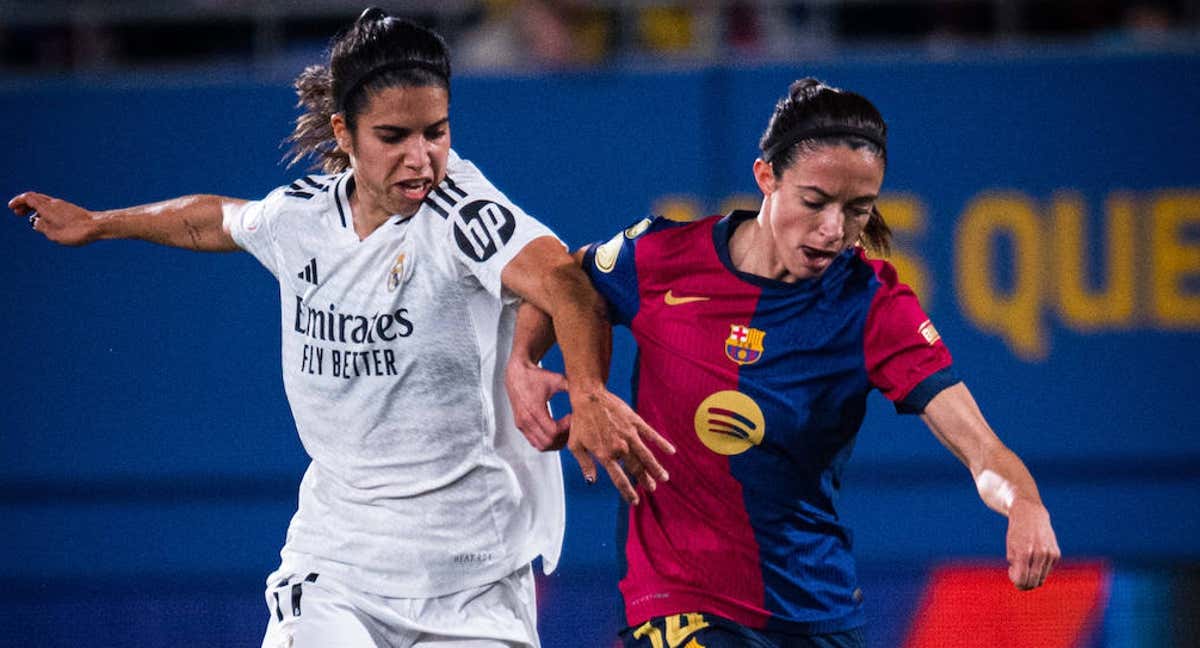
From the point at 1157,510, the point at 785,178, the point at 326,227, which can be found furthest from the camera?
the point at 1157,510

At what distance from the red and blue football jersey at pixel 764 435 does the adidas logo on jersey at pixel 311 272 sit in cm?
80

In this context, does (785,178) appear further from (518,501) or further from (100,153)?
(100,153)

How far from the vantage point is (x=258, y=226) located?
3543 mm

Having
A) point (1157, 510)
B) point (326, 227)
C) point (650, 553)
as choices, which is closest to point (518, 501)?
point (650, 553)

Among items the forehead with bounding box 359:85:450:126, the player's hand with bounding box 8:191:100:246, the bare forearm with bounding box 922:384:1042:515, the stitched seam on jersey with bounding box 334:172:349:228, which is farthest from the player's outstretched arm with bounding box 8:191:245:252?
the bare forearm with bounding box 922:384:1042:515

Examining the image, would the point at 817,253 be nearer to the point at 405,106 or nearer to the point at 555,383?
the point at 555,383

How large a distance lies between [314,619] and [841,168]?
147cm

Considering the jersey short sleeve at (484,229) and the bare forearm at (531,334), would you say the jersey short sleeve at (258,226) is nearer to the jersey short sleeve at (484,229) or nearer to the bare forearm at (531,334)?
the jersey short sleeve at (484,229)

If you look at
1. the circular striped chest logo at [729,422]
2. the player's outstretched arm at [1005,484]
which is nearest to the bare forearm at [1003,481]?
the player's outstretched arm at [1005,484]

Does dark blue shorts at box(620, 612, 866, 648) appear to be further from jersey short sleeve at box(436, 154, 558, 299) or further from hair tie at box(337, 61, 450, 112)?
hair tie at box(337, 61, 450, 112)

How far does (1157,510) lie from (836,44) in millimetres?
2794

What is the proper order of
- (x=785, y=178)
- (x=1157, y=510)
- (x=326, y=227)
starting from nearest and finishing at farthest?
(x=785, y=178), (x=326, y=227), (x=1157, y=510)

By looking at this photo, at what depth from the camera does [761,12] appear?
775 centimetres

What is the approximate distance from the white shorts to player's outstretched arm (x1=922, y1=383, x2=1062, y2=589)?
1.06 m
